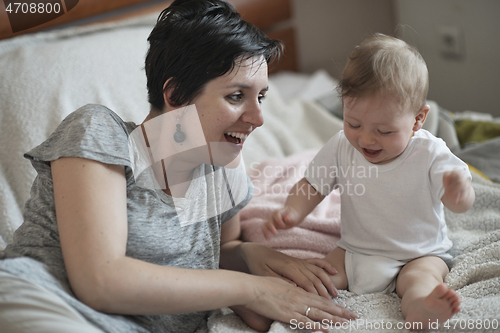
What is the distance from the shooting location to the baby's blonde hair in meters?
0.79

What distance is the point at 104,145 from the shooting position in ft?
2.47

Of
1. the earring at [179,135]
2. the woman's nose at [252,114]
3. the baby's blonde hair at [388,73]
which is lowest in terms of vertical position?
the earring at [179,135]

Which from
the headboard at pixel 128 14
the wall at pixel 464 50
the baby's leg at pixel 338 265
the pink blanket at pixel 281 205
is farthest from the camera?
the wall at pixel 464 50

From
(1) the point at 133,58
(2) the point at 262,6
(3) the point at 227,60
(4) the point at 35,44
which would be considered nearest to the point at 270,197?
(3) the point at 227,60

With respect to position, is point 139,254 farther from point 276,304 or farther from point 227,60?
point 227,60

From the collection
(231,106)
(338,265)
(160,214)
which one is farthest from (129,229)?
(338,265)

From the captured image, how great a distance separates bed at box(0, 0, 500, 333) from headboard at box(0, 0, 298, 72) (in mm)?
39

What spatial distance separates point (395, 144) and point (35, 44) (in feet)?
3.64

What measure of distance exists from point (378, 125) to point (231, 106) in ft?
0.93

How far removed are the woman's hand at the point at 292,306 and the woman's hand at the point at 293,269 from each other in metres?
0.03

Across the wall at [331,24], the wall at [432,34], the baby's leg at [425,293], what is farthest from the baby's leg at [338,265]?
the wall at [331,24]

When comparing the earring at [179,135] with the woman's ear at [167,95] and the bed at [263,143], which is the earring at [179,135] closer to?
the woman's ear at [167,95]

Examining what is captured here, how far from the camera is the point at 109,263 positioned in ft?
2.25

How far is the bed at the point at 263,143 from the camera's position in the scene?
2.77 feet
